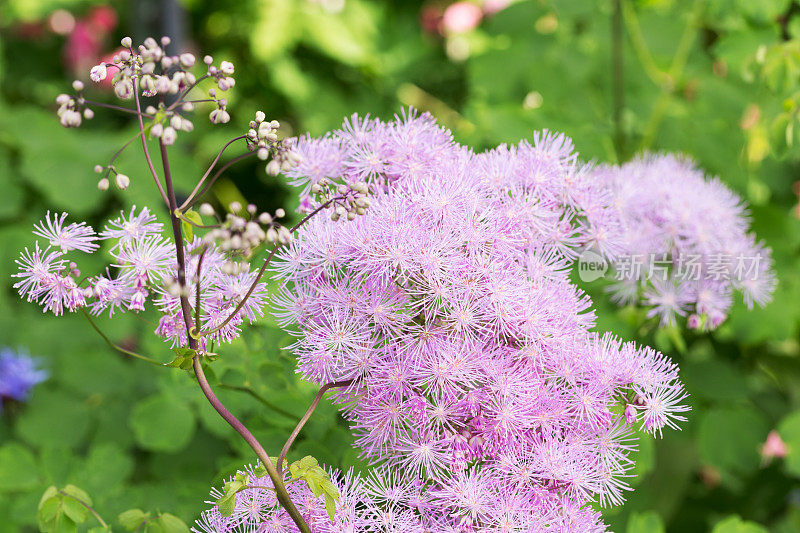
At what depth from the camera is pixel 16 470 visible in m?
0.94

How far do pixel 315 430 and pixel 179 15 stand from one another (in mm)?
1155

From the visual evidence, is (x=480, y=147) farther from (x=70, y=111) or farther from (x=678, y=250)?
(x=70, y=111)

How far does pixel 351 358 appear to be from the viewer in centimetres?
57

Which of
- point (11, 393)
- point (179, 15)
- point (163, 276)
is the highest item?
point (179, 15)

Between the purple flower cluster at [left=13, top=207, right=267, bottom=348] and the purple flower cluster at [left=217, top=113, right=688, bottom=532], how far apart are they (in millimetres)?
48

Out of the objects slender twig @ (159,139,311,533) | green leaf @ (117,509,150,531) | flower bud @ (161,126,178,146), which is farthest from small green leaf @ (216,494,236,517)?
flower bud @ (161,126,178,146)

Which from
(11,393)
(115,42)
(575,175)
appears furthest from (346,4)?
(575,175)

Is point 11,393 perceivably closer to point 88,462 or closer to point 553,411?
point 88,462

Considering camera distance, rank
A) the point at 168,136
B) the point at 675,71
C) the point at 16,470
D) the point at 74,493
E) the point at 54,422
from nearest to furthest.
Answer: the point at 168,136 < the point at 74,493 < the point at 16,470 < the point at 54,422 < the point at 675,71

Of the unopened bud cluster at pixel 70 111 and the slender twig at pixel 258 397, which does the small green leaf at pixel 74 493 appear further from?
the unopened bud cluster at pixel 70 111

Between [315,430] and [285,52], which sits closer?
[315,430]

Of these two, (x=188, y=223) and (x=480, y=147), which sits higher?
(x=480, y=147)

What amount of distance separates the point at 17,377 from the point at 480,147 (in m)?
0.85

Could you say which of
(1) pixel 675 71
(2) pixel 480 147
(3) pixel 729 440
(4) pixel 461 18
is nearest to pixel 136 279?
(2) pixel 480 147
